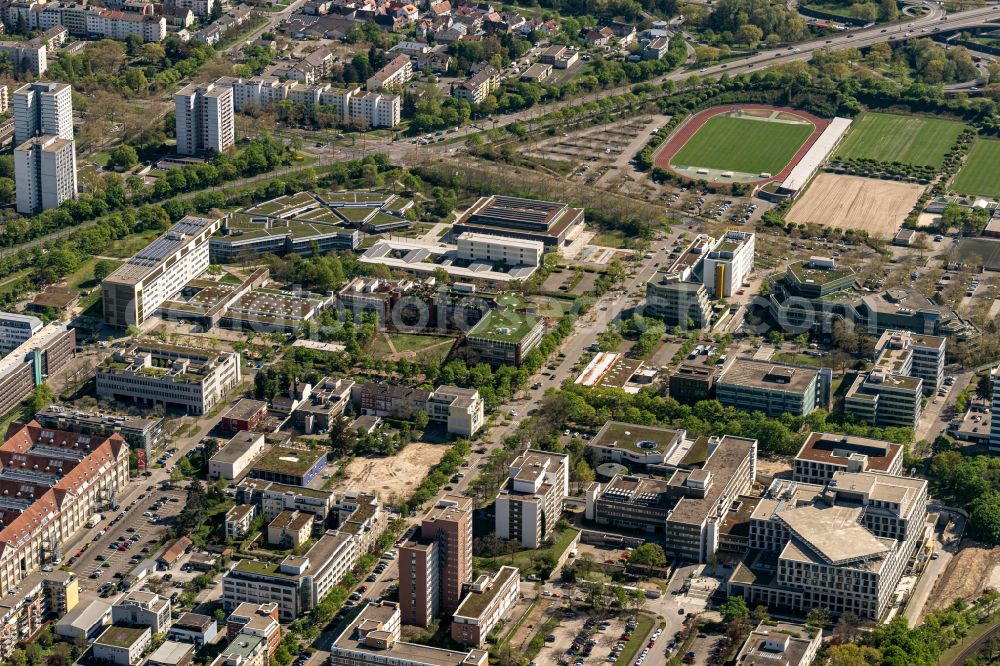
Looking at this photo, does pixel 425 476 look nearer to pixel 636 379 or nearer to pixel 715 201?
pixel 636 379

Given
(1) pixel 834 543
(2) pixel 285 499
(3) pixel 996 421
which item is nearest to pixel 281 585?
(2) pixel 285 499

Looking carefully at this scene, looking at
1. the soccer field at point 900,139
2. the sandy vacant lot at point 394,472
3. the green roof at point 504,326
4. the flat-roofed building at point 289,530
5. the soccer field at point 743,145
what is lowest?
the sandy vacant lot at point 394,472

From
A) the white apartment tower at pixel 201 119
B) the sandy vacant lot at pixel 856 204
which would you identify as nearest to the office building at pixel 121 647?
the sandy vacant lot at pixel 856 204

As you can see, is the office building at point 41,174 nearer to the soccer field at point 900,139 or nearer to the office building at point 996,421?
the soccer field at point 900,139

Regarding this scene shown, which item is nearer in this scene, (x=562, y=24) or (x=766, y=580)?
(x=766, y=580)

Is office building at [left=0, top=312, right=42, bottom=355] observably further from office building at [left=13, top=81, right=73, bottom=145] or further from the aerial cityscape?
office building at [left=13, top=81, right=73, bottom=145]

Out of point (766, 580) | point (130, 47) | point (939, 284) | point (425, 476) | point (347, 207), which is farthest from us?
point (130, 47)

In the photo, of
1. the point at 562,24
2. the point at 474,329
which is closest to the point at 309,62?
the point at 562,24
